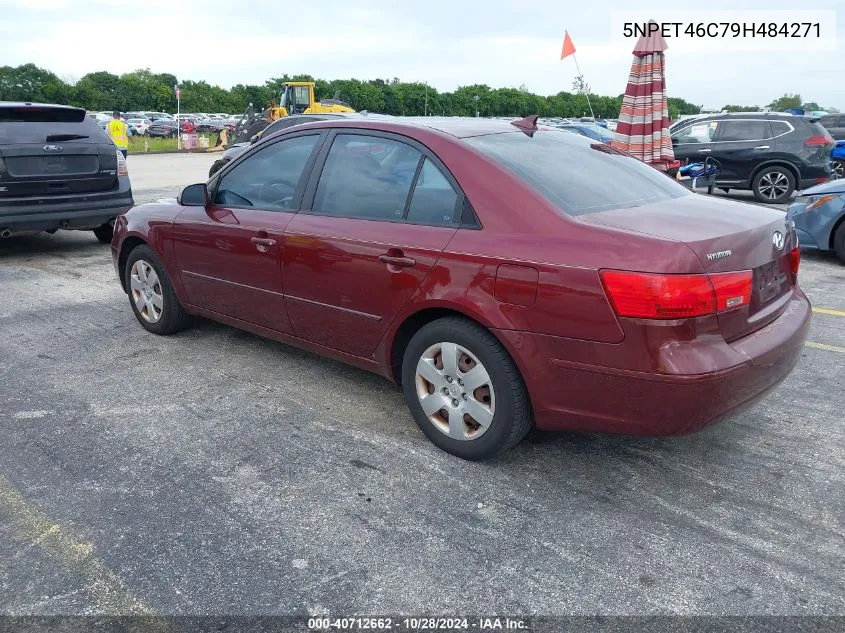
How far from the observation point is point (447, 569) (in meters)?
2.59

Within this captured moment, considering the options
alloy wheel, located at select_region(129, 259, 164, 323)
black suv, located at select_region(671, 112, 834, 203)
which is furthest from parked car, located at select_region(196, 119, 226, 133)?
alloy wheel, located at select_region(129, 259, 164, 323)

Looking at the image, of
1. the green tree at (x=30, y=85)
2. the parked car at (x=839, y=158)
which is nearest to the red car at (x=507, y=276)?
the parked car at (x=839, y=158)

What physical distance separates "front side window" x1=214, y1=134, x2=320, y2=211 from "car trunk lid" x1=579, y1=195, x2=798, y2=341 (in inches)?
70.3

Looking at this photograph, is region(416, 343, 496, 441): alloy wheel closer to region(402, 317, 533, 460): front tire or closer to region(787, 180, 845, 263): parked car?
region(402, 317, 533, 460): front tire

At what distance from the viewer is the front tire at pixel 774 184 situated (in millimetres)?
13258

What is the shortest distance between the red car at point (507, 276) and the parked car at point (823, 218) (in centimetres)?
483

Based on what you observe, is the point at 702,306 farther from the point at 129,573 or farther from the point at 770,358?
the point at 129,573

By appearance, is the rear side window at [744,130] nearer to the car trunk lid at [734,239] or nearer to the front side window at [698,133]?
the front side window at [698,133]

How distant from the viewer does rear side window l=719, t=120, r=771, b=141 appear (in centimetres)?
1348

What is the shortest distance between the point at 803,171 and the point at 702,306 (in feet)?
40.0

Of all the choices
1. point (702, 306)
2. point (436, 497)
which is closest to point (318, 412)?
point (436, 497)

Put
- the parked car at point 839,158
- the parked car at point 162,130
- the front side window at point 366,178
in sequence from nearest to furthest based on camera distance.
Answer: the front side window at point 366,178 → the parked car at point 839,158 → the parked car at point 162,130

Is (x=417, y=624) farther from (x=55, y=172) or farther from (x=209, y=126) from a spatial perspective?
(x=209, y=126)

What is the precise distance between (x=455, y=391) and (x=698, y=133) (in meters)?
12.7
